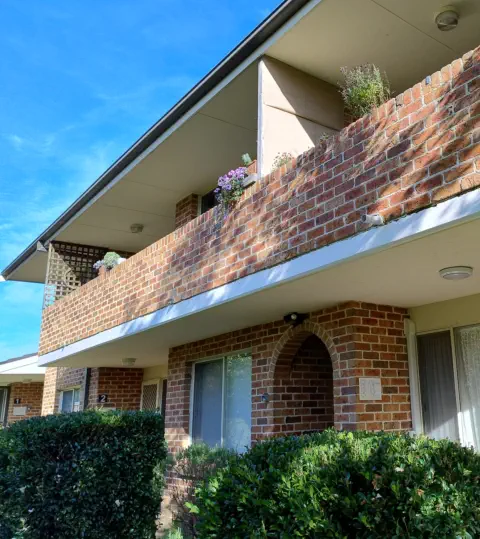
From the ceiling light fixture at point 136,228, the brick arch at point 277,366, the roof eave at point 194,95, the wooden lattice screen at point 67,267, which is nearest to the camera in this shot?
the roof eave at point 194,95

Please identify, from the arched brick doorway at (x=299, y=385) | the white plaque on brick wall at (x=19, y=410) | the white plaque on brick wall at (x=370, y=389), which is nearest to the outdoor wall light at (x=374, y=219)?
the white plaque on brick wall at (x=370, y=389)

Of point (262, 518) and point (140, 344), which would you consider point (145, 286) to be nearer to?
point (140, 344)

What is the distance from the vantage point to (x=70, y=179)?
206ft

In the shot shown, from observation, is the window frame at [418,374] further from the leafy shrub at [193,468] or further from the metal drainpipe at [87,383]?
the metal drainpipe at [87,383]

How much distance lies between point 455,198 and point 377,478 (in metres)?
2.01

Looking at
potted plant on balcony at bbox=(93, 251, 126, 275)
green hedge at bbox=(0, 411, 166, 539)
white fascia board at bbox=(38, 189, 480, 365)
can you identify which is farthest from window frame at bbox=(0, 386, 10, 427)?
green hedge at bbox=(0, 411, 166, 539)

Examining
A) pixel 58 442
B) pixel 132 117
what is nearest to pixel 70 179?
pixel 132 117

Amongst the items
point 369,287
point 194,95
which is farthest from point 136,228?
point 369,287

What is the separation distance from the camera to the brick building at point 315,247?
4422 mm

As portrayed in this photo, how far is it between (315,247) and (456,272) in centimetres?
127

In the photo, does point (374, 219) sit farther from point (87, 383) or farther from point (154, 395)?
point (87, 383)

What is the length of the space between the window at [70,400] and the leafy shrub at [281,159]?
10.00 m

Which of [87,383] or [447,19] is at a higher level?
[447,19]

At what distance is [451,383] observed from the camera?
6.30 m
